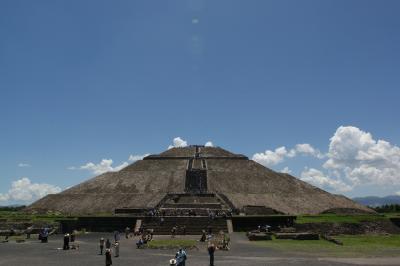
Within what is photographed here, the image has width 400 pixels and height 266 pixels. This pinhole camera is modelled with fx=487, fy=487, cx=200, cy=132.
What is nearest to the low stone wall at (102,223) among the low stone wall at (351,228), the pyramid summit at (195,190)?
the pyramid summit at (195,190)

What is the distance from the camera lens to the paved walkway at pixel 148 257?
24469 mm

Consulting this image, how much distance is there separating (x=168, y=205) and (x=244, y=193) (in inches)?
610

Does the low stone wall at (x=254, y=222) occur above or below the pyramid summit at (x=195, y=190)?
below

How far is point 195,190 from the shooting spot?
69188 mm

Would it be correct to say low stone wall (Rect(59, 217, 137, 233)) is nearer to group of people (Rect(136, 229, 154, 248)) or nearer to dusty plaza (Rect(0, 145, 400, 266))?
dusty plaza (Rect(0, 145, 400, 266))

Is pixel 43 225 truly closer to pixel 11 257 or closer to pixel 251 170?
pixel 11 257

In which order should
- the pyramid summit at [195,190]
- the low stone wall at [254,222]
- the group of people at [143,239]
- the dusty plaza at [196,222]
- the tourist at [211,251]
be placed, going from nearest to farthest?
the tourist at [211,251], the dusty plaza at [196,222], the group of people at [143,239], the low stone wall at [254,222], the pyramid summit at [195,190]

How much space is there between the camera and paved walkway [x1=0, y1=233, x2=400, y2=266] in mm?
24469

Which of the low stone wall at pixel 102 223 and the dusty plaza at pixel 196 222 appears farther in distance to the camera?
the low stone wall at pixel 102 223

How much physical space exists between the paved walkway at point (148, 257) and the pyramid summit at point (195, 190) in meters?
24.3

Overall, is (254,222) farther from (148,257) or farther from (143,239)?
(148,257)

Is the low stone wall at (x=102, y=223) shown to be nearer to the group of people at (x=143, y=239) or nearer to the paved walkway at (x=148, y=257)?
the group of people at (x=143, y=239)

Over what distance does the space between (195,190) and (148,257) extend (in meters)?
42.5

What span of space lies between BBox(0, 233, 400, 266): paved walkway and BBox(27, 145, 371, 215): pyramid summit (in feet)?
79.8
